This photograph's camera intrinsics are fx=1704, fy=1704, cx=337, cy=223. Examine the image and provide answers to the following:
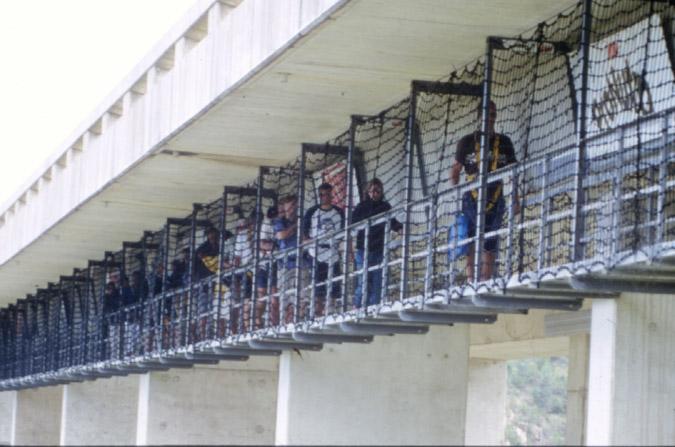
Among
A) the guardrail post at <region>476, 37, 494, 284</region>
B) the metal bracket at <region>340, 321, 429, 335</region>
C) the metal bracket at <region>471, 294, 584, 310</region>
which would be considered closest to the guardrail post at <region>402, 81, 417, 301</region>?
the metal bracket at <region>340, 321, 429, 335</region>

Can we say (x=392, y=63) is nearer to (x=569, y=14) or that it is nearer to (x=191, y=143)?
(x=569, y=14)

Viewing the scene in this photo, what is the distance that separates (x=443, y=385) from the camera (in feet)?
62.0

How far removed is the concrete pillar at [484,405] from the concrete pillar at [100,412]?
6.28 metres

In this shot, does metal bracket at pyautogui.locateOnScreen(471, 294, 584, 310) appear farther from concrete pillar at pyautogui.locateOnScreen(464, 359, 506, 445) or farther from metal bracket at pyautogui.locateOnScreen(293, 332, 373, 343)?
concrete pillar at pyautogui.locateOnScreen(464, 359, 506, 445)

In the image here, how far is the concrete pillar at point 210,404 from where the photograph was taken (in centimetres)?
2533

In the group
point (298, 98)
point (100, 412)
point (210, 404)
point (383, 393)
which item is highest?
point (298, 98)

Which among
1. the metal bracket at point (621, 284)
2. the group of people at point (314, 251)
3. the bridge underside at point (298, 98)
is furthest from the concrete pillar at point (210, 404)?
the metal bracket at point (621, 284)

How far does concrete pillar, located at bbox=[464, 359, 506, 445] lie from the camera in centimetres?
3050

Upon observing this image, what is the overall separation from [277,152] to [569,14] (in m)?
6.84

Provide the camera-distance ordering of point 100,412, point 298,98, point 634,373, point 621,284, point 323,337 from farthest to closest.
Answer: point 100,412 < point 323,337 < point 298,98 < point 634,373 < point 621,284

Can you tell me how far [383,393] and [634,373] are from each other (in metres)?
6.53

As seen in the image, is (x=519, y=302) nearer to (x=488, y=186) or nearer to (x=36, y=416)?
(x=488, y=186)

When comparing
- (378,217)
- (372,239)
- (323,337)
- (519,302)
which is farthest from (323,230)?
(519,302)

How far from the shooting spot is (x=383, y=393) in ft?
61.8
